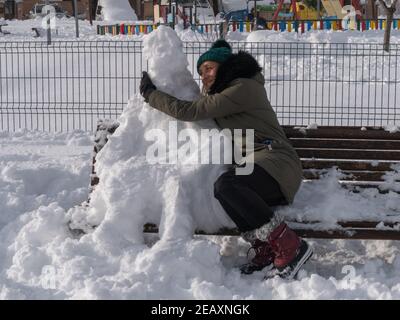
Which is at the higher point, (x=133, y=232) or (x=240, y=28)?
(x=240, y=28)

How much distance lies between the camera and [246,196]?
5.36 metres

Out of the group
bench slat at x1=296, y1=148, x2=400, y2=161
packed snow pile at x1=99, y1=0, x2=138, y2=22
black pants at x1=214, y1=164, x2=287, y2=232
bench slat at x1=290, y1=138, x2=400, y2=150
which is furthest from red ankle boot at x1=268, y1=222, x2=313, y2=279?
packed snow pile at x1=99, y1=0, x2=138, y2=22

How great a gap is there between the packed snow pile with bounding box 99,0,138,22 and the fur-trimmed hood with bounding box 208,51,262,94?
36815 mm

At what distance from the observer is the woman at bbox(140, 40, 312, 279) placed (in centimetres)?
536

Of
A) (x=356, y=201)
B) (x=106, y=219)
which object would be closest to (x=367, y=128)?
(x=356, y=201)

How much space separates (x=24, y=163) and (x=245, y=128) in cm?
393

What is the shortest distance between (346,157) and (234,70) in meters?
1.48

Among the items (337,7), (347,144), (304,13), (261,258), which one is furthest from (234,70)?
(304,13)

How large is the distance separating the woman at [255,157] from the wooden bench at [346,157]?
0.24 meters

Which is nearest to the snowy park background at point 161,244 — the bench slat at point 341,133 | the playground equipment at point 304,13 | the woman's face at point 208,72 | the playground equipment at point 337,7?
the woman's face at point 208,72

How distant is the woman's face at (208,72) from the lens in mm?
5902

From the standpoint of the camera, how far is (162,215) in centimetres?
565
